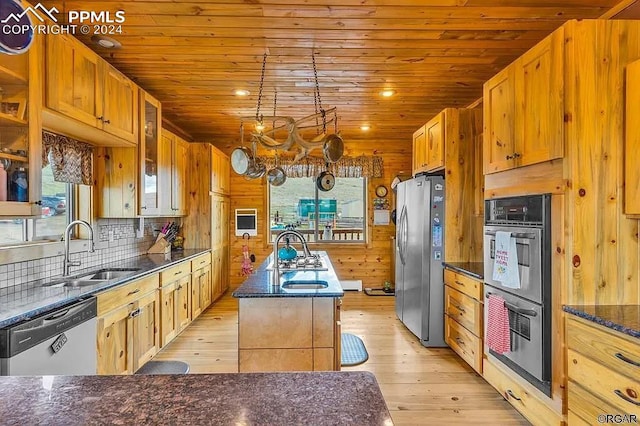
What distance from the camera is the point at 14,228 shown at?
2412mm

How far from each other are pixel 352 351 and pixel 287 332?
1322 mm

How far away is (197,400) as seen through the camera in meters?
0.81

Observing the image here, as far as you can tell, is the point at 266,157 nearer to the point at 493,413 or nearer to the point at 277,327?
the point at 277,327

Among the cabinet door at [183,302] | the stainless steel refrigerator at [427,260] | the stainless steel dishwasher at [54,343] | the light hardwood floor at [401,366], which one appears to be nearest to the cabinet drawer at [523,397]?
the light hardwood floor at [401,366]

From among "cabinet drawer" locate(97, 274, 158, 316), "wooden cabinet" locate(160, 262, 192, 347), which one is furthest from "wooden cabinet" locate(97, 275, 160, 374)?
"wooden cabinet" locate(160, 262, 192, 347)

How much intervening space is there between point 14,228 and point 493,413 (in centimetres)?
349

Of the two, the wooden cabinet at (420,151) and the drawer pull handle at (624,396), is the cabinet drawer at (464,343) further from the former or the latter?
the wooden cabinet at (420,151)

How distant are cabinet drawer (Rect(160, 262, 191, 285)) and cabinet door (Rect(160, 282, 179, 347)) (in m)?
0.06

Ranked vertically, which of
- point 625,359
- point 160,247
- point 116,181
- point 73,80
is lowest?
point 625,359

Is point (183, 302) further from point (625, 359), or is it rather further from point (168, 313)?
point (625, 359)

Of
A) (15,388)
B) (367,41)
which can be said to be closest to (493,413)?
(15,388)

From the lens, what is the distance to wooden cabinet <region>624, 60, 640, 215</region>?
1783 millimetres

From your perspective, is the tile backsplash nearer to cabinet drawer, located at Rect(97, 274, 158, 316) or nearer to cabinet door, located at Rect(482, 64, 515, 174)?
cabinet drawer, located at Rect(97, 274, 158, 316)

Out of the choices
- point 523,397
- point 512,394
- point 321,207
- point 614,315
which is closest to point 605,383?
point 614,315
